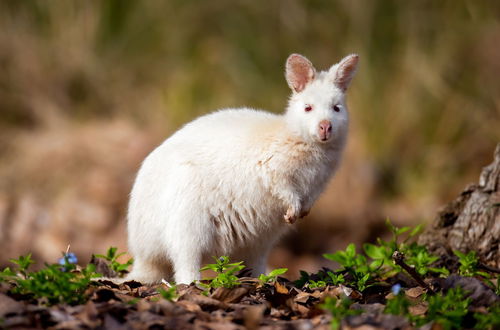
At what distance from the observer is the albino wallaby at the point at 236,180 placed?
15.0ft

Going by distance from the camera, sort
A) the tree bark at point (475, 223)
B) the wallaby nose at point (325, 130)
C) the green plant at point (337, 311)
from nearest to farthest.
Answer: the green plant at point (337, 311) < the wallaby nose at point (325, 130) < the tree bark at point (475, 223)

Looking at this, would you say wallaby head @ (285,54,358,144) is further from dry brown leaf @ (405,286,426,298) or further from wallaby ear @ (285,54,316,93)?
dry brown leaf @ (405,286,426,298)

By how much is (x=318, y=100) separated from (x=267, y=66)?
20.2 ft

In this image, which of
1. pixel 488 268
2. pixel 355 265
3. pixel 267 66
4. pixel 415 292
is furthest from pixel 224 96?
pixel 415 292

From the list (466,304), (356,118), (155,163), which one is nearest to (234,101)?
(356,118)

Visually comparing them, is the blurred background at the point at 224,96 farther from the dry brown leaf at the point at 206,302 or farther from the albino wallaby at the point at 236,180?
the dry brown leaf at the point at 206,302

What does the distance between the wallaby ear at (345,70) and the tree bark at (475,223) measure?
1.22 metres

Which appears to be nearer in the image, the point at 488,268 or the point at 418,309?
the point at 418,309

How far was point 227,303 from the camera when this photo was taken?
141 inches

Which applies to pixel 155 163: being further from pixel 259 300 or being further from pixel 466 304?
pixel 466 304

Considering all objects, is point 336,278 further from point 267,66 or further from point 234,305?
point 267,66

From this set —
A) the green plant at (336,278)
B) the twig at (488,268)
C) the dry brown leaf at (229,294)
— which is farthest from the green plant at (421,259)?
the dry brown leaf at (229,294)

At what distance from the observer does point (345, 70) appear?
4809mm

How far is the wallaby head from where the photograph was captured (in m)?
4.58
